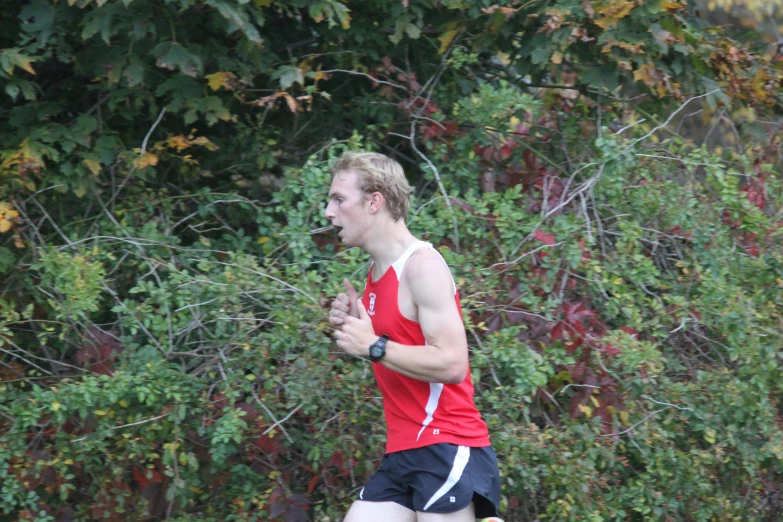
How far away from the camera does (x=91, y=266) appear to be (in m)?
4.16

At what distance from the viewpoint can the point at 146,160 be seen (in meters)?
4.70

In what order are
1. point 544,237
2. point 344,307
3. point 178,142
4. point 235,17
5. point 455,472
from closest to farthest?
1. point 455,472
2. point 344,307
3. point 235,17
4. point 544,237
5. point 178,142

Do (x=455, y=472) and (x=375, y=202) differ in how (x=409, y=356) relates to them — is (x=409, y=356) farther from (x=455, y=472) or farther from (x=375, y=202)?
(x=375, y=202)

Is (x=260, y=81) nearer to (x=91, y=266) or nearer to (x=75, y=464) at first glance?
(x=91, y=266)

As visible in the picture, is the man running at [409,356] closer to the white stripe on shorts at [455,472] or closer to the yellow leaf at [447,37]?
the white stripe on shorts at [455,472]

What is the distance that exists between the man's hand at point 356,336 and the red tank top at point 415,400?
0.11 meters

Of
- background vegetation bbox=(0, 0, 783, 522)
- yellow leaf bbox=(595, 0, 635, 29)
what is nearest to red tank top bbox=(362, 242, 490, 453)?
Result: background vegetation bbox=(0, 0, 783, 522)

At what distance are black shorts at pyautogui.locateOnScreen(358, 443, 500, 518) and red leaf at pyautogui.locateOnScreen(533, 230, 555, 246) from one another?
64.7 inches

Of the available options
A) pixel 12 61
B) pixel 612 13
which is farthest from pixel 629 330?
pixel 12 61

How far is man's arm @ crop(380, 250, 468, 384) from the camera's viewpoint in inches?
111

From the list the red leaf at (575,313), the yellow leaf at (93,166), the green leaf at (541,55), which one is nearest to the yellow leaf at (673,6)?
the green leaf at (541,55)

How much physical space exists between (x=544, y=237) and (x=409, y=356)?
6.18 feet

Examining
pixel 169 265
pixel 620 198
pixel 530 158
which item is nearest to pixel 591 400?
pixel 620 198

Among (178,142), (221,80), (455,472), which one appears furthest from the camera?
(178,142)
